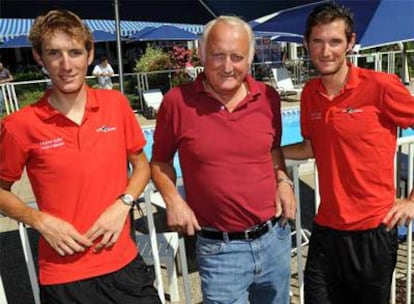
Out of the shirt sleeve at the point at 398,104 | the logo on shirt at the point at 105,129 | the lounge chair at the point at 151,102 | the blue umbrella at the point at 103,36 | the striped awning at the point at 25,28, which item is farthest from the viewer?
the striped awning at the point at 25,28

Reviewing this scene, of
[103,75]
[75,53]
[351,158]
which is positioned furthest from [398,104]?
[103,75]

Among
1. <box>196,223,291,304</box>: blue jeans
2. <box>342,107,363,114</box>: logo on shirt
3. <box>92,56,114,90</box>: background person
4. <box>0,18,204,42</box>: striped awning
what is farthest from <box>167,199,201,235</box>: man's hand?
<box>0,18,204,42</box>: striped awning

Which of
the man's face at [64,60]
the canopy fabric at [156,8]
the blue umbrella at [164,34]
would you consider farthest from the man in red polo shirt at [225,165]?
the blue umbrella at [164,34]

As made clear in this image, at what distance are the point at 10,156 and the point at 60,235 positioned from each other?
37cm

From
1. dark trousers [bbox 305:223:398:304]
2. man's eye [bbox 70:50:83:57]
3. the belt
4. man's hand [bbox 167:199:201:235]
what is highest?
man's eye [bbox 70:50:83:57]

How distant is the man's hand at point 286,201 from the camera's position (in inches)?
82.7

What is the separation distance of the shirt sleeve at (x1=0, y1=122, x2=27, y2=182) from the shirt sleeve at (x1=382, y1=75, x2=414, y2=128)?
1642 millimetres

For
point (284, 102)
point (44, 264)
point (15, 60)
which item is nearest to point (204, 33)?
point (44, 264)

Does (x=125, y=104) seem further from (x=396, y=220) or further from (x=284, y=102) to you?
(x=284, y=102)

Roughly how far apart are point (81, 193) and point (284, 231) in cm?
101

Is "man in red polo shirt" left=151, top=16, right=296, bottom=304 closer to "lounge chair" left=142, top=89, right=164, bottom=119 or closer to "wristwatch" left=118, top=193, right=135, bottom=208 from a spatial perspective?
"wristwatch" left=118, top=193, right=135, bottom=208

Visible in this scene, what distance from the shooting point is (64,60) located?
1.71 m

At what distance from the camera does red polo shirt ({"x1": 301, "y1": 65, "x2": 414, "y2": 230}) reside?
2.07m

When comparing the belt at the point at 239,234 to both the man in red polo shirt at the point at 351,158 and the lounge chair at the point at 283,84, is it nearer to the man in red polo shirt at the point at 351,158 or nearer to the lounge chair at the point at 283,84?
the man in red polo shirt at the point at 351,158
